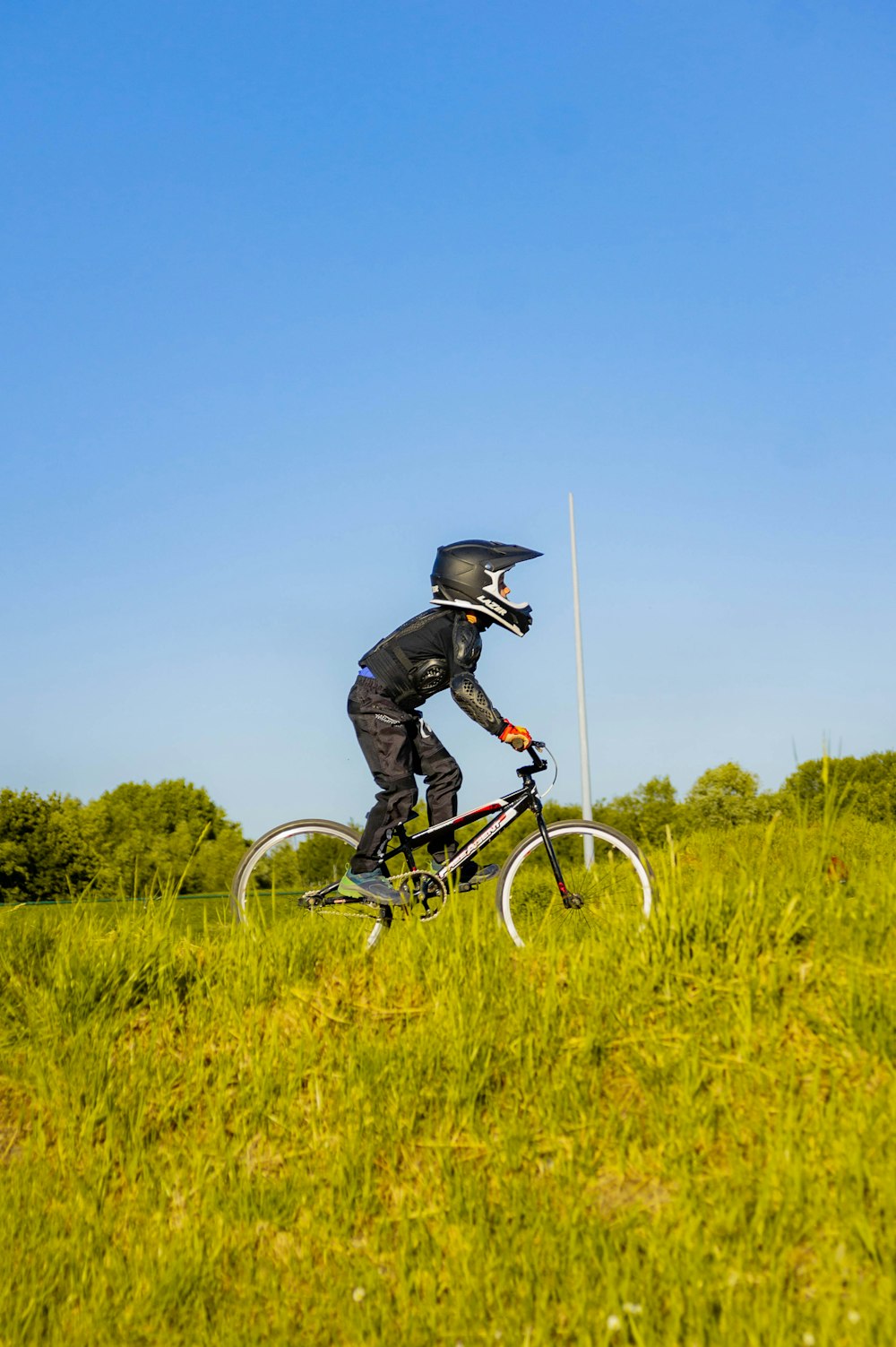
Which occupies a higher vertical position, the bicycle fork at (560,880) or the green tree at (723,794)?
Result: the green tree at (723,794)

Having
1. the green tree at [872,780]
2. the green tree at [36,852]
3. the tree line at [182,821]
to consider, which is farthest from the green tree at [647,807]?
the green tree at [36,852]

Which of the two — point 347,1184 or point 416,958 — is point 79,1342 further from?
point 416,958

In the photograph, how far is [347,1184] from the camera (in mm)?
4090

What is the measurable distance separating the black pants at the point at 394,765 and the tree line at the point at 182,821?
544 inches

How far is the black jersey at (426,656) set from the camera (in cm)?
649

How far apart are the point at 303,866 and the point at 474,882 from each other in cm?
140

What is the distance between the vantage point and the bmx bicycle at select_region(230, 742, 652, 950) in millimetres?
5863

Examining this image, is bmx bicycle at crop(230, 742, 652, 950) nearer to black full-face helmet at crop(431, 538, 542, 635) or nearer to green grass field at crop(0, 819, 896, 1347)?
green grass field at crop(0, 819, 896, 1347)

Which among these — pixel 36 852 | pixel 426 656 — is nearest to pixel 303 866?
pixel 426 656

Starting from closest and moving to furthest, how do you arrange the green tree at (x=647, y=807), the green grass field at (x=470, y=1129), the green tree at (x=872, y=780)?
the green grass field at (x=470, y=1129)
the green tree at (x=872, y=780)
the green tree at (x=647, y=807)

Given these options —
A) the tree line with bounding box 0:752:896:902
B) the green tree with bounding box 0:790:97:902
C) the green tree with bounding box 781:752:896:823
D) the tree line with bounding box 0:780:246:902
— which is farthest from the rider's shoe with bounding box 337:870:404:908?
the green tree with bounding box 0:790:97:902

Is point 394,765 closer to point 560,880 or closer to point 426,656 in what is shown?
point 426,656

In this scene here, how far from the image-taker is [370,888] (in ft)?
21.3

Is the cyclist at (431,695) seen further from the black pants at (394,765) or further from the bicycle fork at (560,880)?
the bicycle fork at (560,880)
